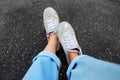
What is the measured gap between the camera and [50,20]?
127 centimetres

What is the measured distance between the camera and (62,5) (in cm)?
142

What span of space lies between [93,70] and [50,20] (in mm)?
516

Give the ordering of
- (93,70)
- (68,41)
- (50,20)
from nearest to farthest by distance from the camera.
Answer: (93,70)
(68,41)
(50,20)

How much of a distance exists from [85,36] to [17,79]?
45 cm

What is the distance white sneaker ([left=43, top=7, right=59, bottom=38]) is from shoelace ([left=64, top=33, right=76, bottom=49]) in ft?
0.28

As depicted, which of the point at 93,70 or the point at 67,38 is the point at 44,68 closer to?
Answer: the point at 93,70

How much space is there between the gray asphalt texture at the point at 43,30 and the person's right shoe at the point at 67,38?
0.27ft

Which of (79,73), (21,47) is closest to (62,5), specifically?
(21,47)

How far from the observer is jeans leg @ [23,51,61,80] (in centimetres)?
85

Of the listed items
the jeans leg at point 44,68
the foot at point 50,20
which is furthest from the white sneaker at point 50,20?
the jeans leg at point 44,68

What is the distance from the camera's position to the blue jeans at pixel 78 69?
82cm

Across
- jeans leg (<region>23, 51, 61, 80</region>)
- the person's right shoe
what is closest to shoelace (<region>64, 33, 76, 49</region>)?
the person's right shoe

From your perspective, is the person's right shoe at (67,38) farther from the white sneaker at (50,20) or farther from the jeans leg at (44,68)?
the jeans leg at (44,68)

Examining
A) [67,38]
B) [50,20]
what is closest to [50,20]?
[50,20]
